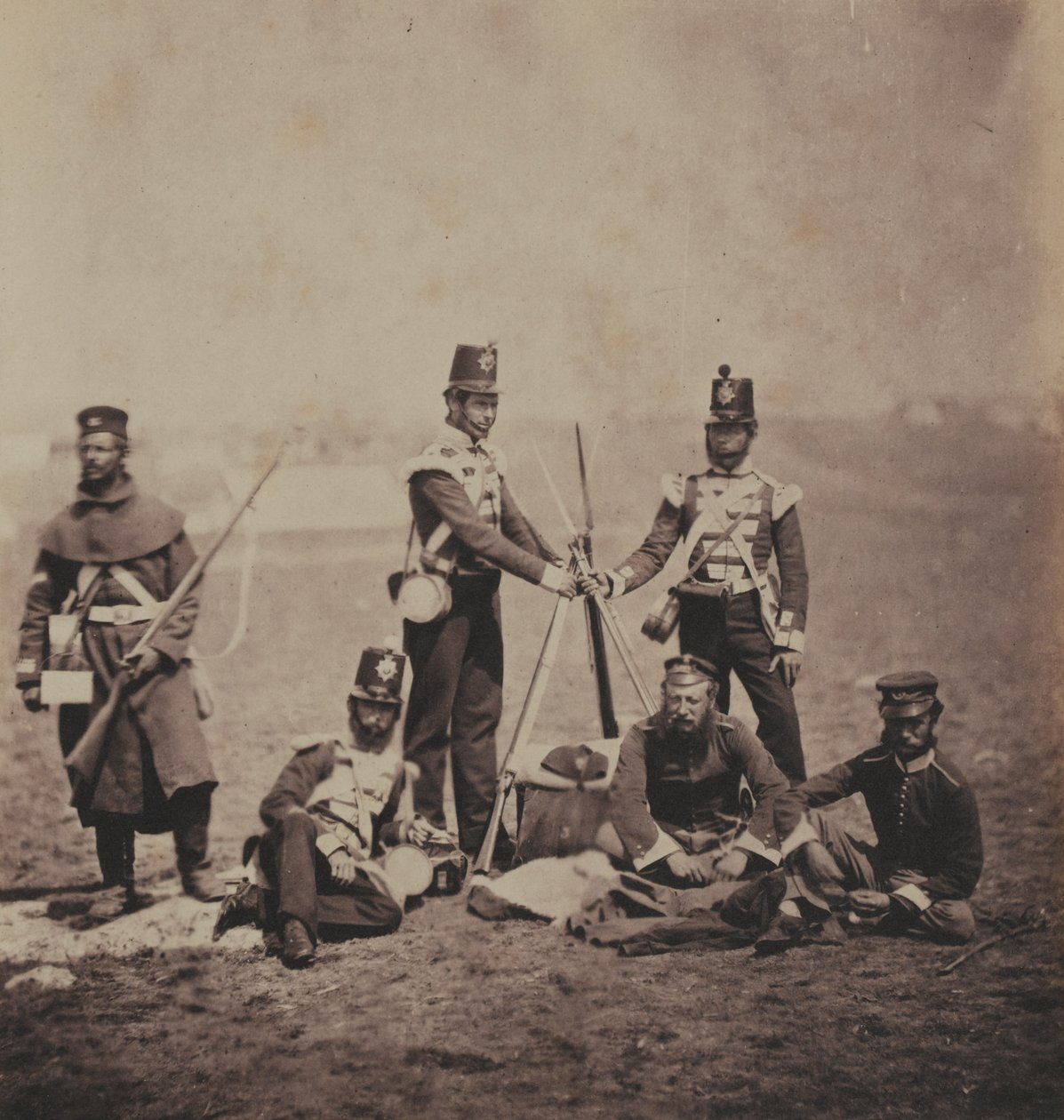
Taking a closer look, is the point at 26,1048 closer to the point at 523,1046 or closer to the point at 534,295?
the point at 523,1046

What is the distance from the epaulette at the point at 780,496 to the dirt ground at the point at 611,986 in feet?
1.67

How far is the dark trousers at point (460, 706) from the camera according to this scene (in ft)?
21.0

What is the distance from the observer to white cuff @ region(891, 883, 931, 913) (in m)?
5.86

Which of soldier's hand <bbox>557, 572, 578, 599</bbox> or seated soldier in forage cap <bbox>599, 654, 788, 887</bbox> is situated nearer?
seated soldier in forage cap <bbox>599, 654, 788, 887</bbox>

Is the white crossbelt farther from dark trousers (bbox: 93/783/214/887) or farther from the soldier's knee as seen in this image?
the soldier's knee

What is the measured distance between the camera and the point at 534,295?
647 centimetres

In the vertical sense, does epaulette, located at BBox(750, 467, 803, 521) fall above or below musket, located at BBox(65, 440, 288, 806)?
above

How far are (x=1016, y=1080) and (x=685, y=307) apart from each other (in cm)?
366

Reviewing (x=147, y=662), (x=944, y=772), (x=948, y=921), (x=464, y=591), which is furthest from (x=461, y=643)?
(x=948, y=921)

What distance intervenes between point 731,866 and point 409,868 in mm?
1402

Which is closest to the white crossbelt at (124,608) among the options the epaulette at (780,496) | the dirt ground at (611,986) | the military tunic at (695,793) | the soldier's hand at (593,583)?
the dirt ground at (611,986)

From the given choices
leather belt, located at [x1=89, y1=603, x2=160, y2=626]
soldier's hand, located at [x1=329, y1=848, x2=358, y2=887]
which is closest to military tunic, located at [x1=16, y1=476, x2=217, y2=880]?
leather belt, located at [x1=89, y1=603, x2=160, y2=626]

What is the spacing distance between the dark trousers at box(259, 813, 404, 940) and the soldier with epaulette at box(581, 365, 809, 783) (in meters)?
1.70

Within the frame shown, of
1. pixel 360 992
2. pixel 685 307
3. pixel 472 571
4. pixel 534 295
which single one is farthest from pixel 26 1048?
pixel 685 307
